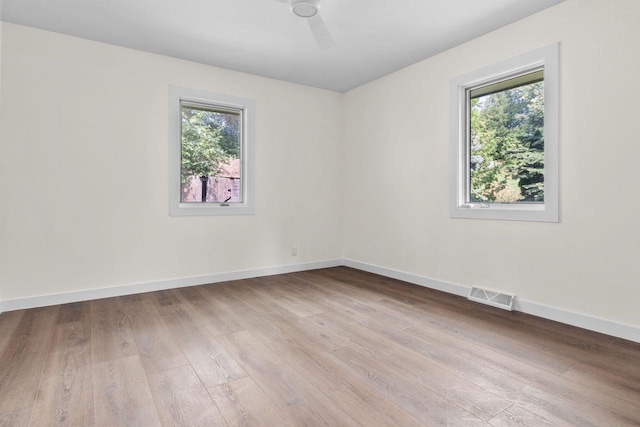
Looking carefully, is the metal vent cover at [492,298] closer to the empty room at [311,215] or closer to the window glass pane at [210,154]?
the empty room at [311,215]

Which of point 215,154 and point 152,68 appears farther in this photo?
point 215,154

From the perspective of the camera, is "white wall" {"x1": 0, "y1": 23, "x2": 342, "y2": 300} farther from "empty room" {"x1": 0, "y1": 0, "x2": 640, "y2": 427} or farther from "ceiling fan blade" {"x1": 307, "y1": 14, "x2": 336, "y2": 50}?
"ceiling fan blade" {"x1": 307, "y1": 14, "x2": 336, "y2": 50}

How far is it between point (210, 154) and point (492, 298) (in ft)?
10.8

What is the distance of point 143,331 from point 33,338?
0.70 m

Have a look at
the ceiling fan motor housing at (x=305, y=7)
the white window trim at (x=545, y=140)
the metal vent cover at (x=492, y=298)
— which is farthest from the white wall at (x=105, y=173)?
the metal vent cover at (x=492, y=298)

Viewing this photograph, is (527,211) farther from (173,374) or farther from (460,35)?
(173,374)

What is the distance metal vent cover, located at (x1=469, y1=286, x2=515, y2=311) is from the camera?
9.59ft

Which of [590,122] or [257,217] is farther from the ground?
[590,122]

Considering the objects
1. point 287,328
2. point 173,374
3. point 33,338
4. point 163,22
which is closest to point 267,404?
point 173,374

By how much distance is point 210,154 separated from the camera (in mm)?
3957

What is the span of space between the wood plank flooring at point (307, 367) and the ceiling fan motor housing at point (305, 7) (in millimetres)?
2319

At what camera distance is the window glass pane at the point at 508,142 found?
2.87 meters

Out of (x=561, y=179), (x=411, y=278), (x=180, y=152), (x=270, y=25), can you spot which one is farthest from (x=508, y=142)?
(x=180, y=152)

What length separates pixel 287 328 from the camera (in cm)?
254
